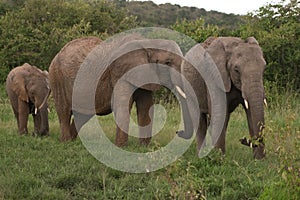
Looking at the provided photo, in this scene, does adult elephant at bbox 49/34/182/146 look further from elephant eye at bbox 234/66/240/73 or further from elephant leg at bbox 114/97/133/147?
elephant eye at bbox 234/66/240/73

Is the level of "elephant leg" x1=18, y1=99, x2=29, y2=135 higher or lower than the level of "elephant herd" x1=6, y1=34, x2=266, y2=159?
lower

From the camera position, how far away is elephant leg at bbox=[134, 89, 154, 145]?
841cm

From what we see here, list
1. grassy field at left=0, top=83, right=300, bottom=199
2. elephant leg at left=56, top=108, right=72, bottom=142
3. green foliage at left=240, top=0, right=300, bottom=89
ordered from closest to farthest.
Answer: grassy field at left=0, top=83, right=300, bottom=199, elephant leg at left=56, top=108, right=72, bottom=142, green foliage at left=240, top=0, right=300, bottom=89

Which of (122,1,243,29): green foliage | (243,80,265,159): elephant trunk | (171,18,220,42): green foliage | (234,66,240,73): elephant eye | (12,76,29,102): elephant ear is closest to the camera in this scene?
(243,80,265,159): elephant trunk

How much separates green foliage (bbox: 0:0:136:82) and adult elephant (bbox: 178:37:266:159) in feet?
41.6

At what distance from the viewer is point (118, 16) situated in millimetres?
29109

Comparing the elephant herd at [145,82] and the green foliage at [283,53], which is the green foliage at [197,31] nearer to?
the green foliage at [283,53]

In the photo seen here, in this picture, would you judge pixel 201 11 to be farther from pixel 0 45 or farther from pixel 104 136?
pixel 104 136

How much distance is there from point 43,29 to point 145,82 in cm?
1548

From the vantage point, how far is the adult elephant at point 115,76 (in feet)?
26.2

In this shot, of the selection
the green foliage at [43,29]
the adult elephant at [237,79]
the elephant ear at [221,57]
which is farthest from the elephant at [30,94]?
the green foliage at [43,29]

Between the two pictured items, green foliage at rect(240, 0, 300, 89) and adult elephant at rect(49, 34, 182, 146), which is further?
green foliage at rect(240, 0, 300, 89)

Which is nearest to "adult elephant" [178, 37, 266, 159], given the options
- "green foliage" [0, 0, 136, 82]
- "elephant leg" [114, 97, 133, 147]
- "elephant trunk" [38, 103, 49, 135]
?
"elephant leg" [114, 97, 133, 147]

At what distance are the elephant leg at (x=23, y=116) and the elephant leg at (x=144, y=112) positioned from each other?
2.91 metres
